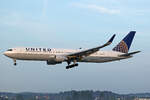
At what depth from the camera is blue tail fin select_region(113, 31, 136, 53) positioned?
102m

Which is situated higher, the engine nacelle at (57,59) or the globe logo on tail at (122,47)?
the globe logo on tail at (122,47)

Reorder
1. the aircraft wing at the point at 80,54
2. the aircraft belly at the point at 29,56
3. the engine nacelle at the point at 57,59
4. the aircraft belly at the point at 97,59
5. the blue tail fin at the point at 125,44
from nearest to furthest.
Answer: the aircraft belly at the point at 29,56, the aircraft wing at the point at 80,54, the engine nacelle at the point at 57,59, the aircraft belly at the point at 97,59, the blue tail fin at the point at 125,44

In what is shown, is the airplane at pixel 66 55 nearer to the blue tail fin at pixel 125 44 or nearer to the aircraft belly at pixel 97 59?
the aircraft belly at pixel 97 59

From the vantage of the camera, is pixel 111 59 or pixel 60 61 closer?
pixel 60 61

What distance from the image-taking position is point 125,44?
4112 inches

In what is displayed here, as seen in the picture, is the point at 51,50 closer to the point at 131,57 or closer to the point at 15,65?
the point at 15,65

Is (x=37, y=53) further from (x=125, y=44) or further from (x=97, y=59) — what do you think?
(x=125, y=44)

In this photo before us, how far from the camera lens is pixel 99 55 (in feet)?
311

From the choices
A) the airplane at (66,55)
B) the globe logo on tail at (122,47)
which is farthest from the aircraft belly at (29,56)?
the globe logo on tail at (122,47)

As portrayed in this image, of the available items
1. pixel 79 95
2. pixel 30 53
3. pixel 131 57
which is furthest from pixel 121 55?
pixel 79 95

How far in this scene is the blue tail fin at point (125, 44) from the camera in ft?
336

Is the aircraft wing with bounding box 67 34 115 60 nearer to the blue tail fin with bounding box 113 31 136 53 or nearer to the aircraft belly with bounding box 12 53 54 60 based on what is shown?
the aircraft belly with bounding box 12 53 54 60

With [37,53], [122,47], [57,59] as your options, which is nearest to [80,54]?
[57,59]

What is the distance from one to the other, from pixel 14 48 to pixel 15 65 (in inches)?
168
